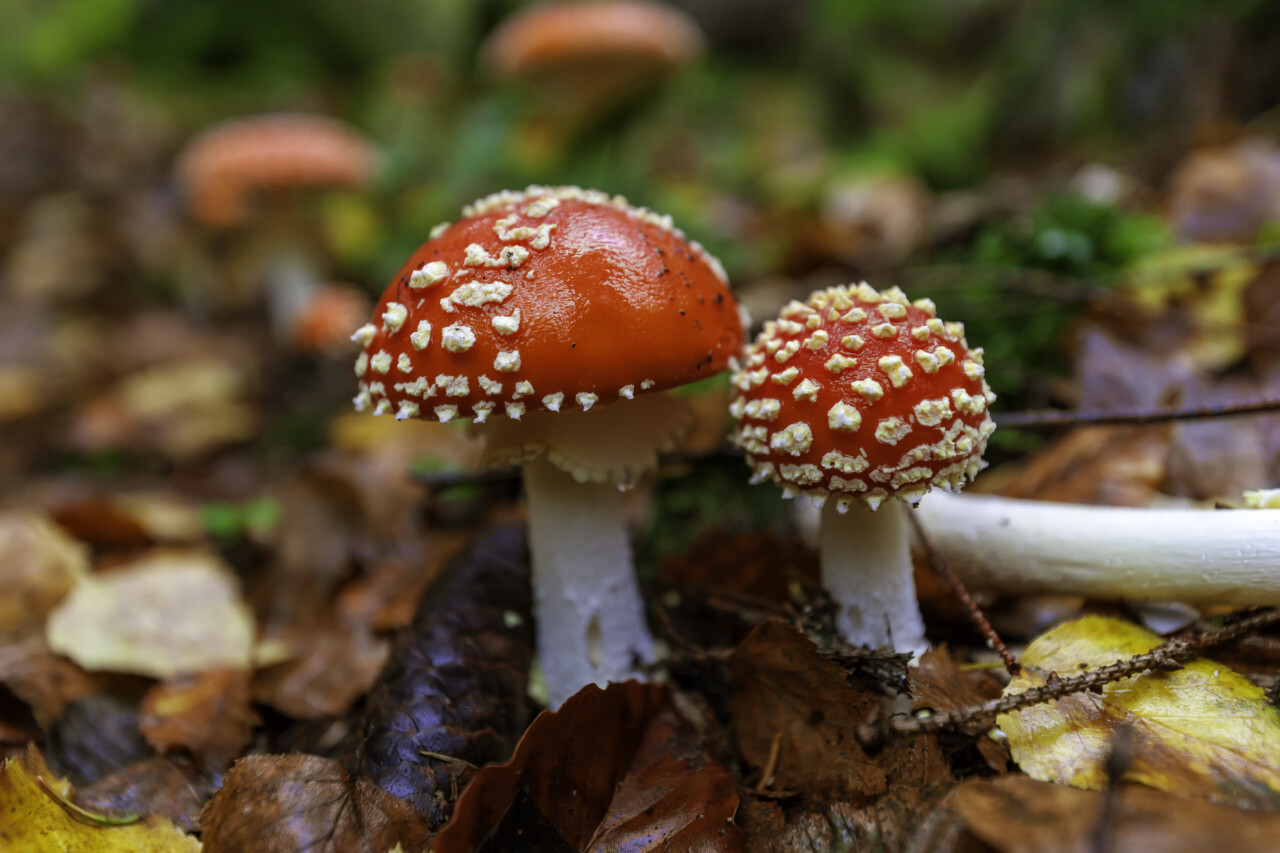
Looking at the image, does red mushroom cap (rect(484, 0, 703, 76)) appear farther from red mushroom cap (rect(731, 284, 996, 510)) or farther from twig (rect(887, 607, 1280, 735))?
twig (rect(887, 607, 1280, 735))

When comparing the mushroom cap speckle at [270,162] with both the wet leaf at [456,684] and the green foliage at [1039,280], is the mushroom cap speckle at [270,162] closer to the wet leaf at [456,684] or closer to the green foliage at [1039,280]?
the wet leaf at [456,684]

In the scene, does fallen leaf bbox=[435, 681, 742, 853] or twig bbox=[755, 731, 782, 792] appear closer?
fallen leaf bbox=[435, 681, 742, 853]

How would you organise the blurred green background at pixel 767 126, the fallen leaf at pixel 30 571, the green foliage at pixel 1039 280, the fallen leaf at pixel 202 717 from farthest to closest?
1. the blurred green background at pixel 767 126
2. the green foliage at pixel 1039 280
3. the fallen leaf at pixel 30 571
4. the fallen leaf at pixel 202 717

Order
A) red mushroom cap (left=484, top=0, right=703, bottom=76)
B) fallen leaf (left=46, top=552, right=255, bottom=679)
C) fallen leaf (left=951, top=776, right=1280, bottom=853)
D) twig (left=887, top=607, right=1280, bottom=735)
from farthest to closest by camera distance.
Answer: red mushroom cap (left=484, top=0, right=703, bottom=76), fallen leaf (left=46, top=552, right=255, bottom=679), twig (left=887, top=607, right=1280, bottom=735), fallen leaf (left=951, top=776, right=1280, bottom=853)

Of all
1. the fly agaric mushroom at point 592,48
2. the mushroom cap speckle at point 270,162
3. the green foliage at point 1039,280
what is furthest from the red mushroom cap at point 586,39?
the green foliage at point 1039,280

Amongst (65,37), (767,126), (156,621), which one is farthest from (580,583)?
(65,37)

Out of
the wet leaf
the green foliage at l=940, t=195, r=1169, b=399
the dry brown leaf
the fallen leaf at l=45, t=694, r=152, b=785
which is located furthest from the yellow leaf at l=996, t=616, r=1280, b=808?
the fallen leaf at l=45, t=694, r=152, b=785

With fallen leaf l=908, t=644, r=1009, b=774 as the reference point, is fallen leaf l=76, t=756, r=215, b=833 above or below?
below
